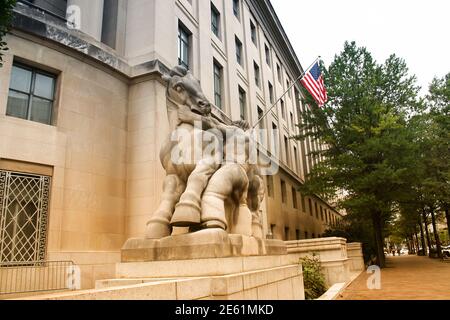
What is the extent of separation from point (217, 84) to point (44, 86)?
10.3 m

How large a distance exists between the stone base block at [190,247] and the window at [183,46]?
1250 centimetres

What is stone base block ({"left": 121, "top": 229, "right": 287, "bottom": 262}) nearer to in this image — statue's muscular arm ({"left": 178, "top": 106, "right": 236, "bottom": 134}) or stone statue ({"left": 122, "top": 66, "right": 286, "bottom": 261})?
stone statue ({"left": 122, "top": 66, "right": 286, "bottom": 261})

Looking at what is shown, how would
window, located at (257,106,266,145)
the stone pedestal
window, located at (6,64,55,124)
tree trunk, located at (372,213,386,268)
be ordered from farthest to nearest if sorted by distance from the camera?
window, located at (257,106,266,145) < tree trunk, located at (372,213,386,268) < the stone pedestal < window, located at (6,64,55,124)

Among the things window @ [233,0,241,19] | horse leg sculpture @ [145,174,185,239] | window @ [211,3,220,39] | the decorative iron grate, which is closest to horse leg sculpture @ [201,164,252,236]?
horse leg sculpture @ [145,174,185,239]

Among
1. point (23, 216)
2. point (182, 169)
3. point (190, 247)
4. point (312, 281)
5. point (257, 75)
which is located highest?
point (257, 75)

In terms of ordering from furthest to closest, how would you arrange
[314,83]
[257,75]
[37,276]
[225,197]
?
1. [257,75]
2. [314,83]
3. [37,276]
4. [225,197]

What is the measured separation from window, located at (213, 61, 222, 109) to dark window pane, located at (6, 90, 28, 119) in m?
10.4

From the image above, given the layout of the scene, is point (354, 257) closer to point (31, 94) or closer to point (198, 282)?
point (31, 94)

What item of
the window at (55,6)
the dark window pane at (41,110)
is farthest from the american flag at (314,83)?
the dark window pane at (41,110)

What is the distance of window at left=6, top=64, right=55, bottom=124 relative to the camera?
10258mm

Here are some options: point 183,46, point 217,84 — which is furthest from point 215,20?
point 183,46

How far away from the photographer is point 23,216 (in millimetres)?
9398

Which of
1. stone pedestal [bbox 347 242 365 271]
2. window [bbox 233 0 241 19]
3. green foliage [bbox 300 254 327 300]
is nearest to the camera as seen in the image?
green foliage [bbox 300 254 327 300]
